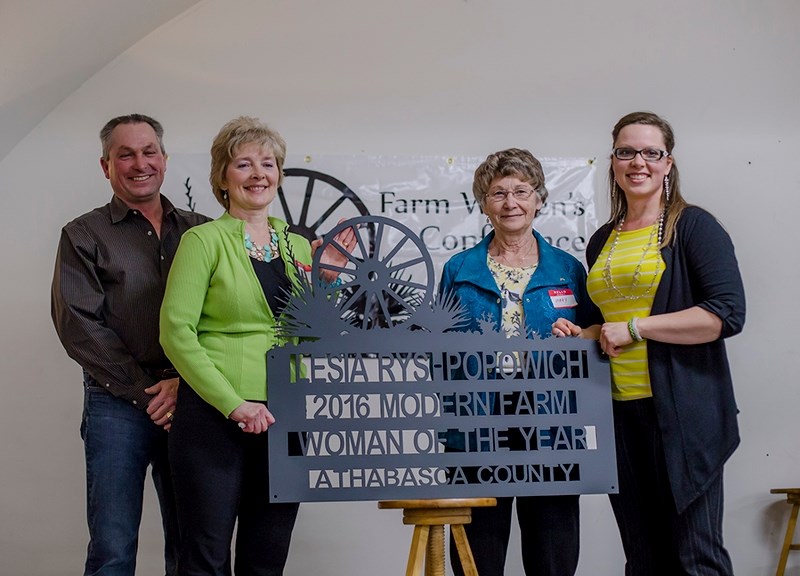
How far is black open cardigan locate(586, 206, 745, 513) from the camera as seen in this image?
1.84m

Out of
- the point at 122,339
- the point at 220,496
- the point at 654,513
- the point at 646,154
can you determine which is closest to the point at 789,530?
the point at 654,513

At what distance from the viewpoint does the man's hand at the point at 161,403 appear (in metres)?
2.12

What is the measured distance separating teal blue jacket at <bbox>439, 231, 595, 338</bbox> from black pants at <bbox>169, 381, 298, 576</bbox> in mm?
539

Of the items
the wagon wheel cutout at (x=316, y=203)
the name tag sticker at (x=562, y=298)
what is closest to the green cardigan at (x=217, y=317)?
the name tag sticker at (x=562, y=298)

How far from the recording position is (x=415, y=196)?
128 inches

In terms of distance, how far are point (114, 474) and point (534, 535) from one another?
0.96 metres

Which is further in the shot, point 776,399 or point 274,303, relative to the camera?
point 776,399

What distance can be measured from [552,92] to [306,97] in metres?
0.87

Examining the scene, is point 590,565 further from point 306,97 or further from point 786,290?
point 306,97

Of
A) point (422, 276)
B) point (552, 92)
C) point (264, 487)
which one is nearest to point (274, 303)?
point (264, 487)

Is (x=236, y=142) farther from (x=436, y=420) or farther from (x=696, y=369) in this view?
(x=696, y=369)

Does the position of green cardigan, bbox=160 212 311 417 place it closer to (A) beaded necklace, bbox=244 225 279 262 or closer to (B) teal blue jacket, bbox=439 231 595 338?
(A) beaded necklace, bbox=244 225 279 262

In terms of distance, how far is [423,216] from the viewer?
324 centimetres

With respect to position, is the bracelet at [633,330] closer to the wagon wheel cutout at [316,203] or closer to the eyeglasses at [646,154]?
the eyeglasses at [646,154]
